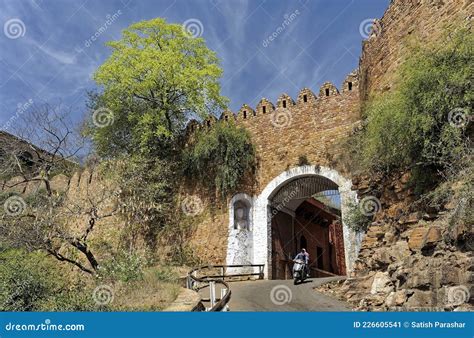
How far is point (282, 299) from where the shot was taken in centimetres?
976

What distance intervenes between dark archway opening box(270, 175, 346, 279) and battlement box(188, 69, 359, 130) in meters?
2.86

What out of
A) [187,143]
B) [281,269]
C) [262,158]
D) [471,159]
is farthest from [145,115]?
[471,159]

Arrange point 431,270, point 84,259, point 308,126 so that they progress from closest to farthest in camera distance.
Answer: point 431,270
point 308,126
point 84,259

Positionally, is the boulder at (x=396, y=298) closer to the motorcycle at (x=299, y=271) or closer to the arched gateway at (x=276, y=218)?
the motorcycle at (x=299, y=271)

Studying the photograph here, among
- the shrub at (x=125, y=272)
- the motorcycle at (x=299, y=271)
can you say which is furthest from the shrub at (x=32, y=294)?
the motorcycle at (x=299, y=271)

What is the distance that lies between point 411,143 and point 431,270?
93.0 inches

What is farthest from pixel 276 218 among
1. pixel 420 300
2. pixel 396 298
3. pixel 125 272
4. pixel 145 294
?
pixel 420 300

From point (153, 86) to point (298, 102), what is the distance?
19.4 feet

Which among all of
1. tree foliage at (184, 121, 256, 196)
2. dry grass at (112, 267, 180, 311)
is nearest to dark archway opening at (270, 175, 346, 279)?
tree foliage at (184, 121, 256, 196)

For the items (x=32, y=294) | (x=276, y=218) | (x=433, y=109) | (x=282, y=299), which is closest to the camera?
(x=433, y=109)

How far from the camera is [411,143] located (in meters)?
7.36

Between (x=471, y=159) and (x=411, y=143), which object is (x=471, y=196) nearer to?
(x=471, y=159)

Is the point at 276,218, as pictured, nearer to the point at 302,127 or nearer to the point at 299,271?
the point at 302,127

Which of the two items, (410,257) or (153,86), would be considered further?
(153,86)
